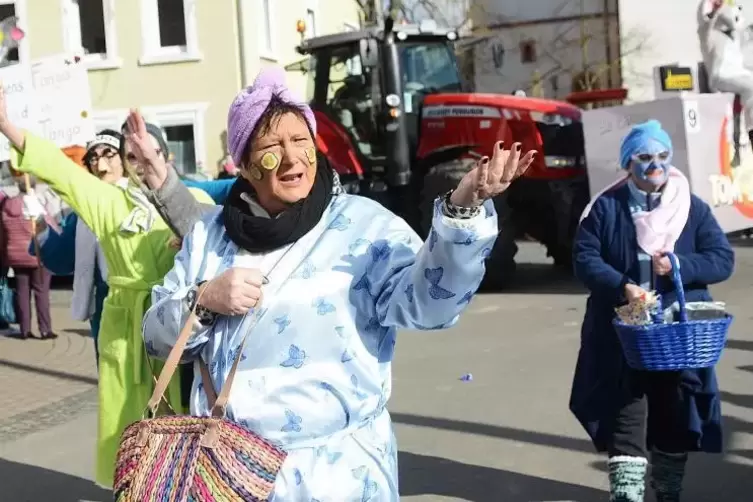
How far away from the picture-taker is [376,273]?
94.3 inches

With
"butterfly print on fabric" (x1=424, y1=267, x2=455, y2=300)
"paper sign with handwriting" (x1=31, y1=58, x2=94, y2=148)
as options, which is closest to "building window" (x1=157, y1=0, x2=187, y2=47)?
"paper sign with handwriting" (x1=31, y1=58, x2=94, y2=148)

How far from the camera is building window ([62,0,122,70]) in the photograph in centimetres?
2128

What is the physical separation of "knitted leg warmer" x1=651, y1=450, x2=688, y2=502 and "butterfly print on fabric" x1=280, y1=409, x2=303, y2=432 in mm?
2568

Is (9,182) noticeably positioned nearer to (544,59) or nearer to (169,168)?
(169,168)

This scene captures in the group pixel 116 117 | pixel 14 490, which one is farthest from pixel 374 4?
pixel 14 490

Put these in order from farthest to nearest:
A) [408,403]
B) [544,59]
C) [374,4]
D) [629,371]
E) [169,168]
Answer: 1. [544,59]
2. [374,4]
3. [408,403]
4. [629,371]
5. [169,168]

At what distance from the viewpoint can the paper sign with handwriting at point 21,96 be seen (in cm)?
646

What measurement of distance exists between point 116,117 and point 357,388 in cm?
1970

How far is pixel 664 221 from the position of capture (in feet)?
14.2

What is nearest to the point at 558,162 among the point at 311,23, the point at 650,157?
the point at 650,157

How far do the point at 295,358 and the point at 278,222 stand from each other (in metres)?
0.31

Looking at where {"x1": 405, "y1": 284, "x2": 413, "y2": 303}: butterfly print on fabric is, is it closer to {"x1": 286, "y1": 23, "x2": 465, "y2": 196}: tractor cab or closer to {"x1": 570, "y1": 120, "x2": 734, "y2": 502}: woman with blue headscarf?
{"x1": 570, "y1": 120, "x2": 734, "y2": 502}: woman with blue headscarf

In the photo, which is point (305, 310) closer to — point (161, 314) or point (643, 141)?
point (161, 314)

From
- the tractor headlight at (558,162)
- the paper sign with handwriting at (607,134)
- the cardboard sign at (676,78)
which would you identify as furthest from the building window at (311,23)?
the cardboard sign at (676,78)
